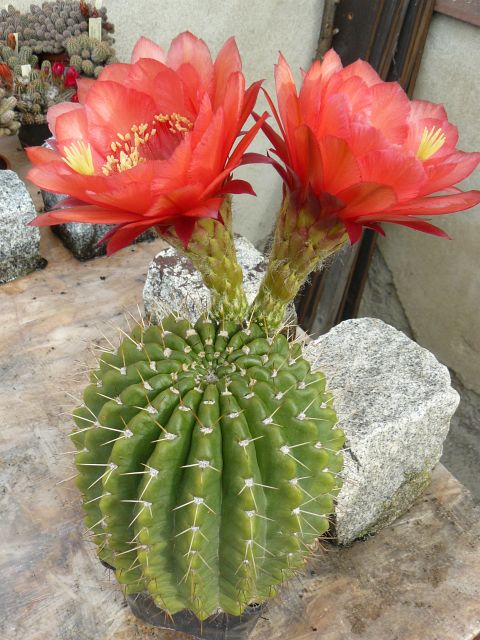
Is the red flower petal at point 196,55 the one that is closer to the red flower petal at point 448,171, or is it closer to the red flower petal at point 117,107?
the red flower petal at point 117,107

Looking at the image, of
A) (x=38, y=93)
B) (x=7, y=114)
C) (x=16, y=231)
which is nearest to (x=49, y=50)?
(x=38, y=93)

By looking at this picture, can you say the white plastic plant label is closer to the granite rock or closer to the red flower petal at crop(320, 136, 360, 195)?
the granite rock

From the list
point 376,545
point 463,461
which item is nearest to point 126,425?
point 376,545

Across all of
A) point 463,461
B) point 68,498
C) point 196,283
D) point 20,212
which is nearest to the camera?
point 68,498

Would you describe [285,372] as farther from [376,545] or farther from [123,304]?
[123,304]

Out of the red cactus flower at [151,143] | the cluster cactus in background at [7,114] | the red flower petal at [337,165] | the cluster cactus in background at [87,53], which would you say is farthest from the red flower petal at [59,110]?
the cluster cactus in background at [87,53]

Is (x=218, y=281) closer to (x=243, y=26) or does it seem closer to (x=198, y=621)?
(x=198, y=621)
